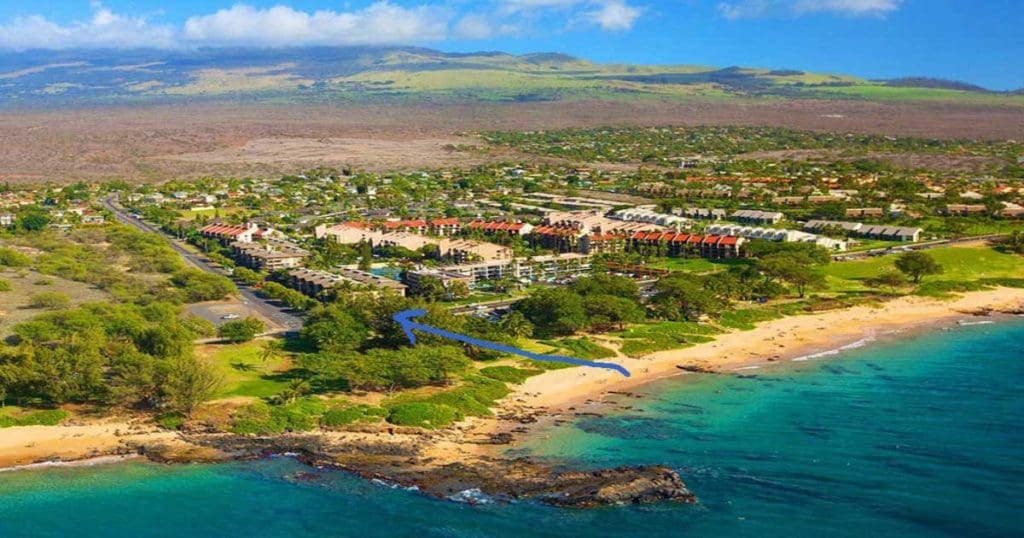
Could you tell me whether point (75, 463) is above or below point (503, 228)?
below

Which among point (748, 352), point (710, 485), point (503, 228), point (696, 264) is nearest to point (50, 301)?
point (748, 352)

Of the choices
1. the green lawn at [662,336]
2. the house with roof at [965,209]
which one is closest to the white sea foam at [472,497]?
the green lawn at [662,336]

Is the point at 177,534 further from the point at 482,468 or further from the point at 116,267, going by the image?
the point at 116,267

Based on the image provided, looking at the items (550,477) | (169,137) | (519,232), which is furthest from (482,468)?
(169,137)

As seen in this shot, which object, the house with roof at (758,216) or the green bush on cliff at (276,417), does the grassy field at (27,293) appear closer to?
the green bush on cliff at (276,417)

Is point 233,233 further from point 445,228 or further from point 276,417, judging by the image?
point 276,417

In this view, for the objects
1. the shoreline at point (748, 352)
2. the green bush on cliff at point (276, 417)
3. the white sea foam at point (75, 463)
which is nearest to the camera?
the white sea foam at point (75, 463)
